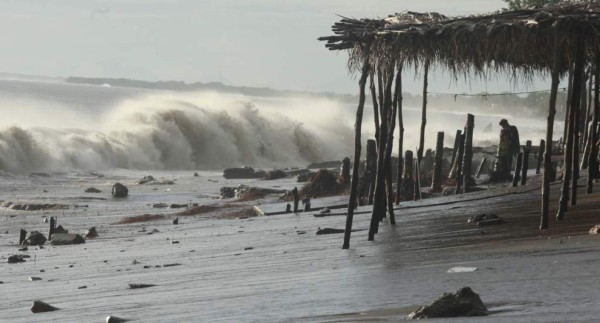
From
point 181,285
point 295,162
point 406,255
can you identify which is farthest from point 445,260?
point 295,162

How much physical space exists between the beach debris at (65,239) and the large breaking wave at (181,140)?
95.8ft

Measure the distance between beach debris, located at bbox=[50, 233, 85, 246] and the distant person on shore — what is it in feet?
36.1

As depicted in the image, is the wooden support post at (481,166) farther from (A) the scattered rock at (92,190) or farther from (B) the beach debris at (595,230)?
(B) the beach debris at (595,230)

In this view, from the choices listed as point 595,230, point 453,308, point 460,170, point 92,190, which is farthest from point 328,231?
point 92,190

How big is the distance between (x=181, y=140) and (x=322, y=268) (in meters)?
48.6

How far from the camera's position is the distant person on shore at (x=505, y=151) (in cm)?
2841

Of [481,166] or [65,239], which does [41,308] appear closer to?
[65,239]

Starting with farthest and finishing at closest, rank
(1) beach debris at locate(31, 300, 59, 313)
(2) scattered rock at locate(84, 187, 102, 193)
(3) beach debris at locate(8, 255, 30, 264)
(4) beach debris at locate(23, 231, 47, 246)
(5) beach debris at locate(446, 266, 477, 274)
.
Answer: (2) scattered rock at locate(84, 187, 102, 193) → (4) beach debris at locate(23, 231, 47, 246) → (3) beach debris at locate(8, 255, 30, 264) → (1) beach debris at locate(31, 300, 59, 313) → (5) beach debris at locate(446, 266, 477, 274)

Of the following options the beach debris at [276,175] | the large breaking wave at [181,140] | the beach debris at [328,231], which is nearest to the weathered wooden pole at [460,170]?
the beach debris at [328,231]

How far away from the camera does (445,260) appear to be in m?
12.4

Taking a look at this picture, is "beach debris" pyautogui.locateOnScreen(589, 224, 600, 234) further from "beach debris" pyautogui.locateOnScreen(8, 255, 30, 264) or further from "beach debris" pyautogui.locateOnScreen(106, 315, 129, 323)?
"beach debris" pyautogui.locateOnScreen(8, 255, 30, 264)

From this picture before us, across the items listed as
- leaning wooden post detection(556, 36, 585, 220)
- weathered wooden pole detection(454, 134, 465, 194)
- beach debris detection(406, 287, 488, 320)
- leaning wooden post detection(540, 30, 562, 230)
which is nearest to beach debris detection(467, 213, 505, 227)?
leaning wooden post detection(556, 36, 585, 220)

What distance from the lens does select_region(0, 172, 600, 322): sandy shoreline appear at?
941 cm

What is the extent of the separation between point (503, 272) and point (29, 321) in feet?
13.8
